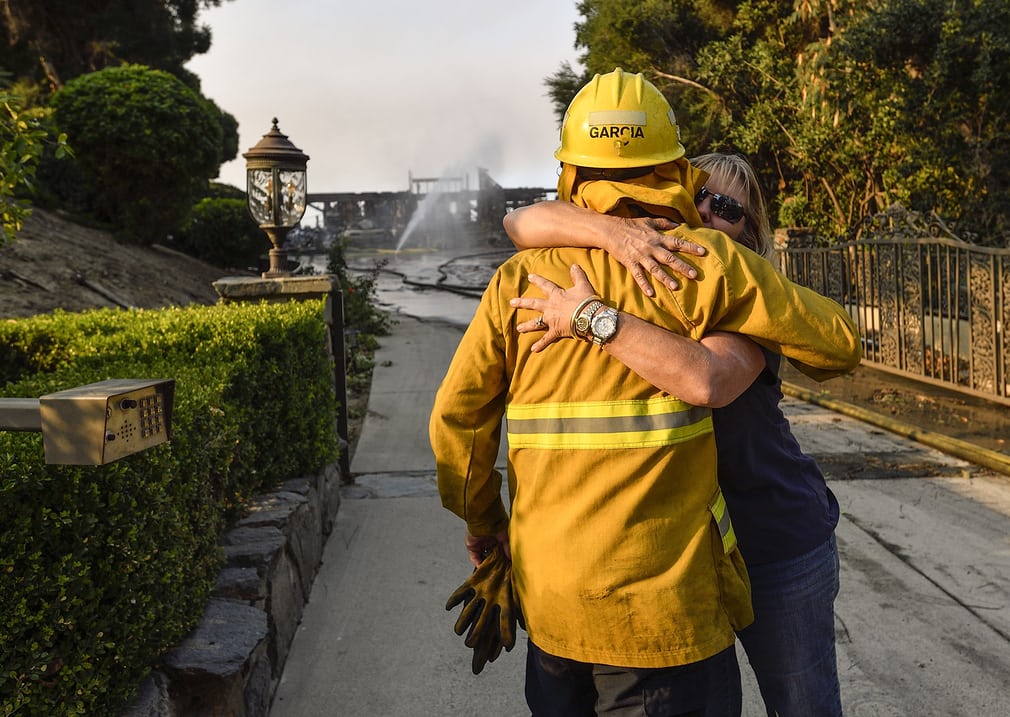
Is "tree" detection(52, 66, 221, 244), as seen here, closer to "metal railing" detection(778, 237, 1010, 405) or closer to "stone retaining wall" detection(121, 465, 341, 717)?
"metal railing" detection(778, 237, 1010, 405)

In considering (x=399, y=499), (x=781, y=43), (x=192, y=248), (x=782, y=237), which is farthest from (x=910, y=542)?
(x=192, y=248)

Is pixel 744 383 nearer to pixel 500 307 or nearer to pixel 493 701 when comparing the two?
pixel 500 307

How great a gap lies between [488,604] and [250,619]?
1404 mm

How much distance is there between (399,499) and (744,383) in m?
4.46

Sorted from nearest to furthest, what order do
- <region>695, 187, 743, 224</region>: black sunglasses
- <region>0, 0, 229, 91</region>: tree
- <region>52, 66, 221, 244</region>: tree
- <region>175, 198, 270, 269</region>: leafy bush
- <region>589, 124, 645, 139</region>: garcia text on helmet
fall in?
<region>589, 124, 645, 139</region>: garcia text on helmet, <region>695, 187, 743, 224</region>: black sunglasses, <region>52, 66, 221, 244</region>: tree, <region>175, 198, 270, 269</region>: leafy bush, <region>0, 0, 229, 91</region>: tree

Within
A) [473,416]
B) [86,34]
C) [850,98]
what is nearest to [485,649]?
[473,416]

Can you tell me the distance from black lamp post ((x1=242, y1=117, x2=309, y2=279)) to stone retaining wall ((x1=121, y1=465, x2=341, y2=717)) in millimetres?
2351

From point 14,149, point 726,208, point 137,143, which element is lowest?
point 726,208

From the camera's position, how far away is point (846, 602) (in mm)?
4062

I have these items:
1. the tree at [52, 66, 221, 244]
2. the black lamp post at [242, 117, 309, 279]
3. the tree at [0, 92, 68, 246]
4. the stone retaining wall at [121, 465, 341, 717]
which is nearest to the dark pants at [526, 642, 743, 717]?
the stone retaining wall at [121, 465, 341, 717]

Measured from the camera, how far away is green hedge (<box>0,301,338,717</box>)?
6.60ft

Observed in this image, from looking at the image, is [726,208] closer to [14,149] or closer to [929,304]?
[14,149]

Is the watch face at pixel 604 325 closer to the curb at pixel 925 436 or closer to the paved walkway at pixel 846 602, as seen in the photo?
the paved walkway at pixel 846 602

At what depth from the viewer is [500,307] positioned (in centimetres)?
183
